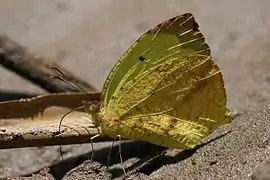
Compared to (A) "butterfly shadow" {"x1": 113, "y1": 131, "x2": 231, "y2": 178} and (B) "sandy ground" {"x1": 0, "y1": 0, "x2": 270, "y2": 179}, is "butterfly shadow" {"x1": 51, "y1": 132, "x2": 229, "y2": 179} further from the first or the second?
(B) "sandy ground" {"x1": 0, "y1": 0, "x2": 270, "y2": 179}

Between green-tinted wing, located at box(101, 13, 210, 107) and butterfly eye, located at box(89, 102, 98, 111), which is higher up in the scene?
green-tinted wing, located at box(101, 13, 210, 107)

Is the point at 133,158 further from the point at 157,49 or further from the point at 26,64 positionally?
the point at 26,64

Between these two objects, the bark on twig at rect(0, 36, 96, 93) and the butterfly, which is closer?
the butterfly

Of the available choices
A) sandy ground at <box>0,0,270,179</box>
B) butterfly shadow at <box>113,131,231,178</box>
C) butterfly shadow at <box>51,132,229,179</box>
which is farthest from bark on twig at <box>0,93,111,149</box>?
sandy ground at <box>0,0,270,179</box>

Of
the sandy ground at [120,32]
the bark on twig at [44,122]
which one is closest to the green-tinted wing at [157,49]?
the bark on twig at [44,122]

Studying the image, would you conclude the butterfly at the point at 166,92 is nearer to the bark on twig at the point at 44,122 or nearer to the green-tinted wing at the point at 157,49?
the green-tinted wing at the point at 157,49

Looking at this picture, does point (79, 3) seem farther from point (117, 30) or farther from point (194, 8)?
point (194, 8)

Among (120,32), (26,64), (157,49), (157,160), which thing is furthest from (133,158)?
(120,32)
